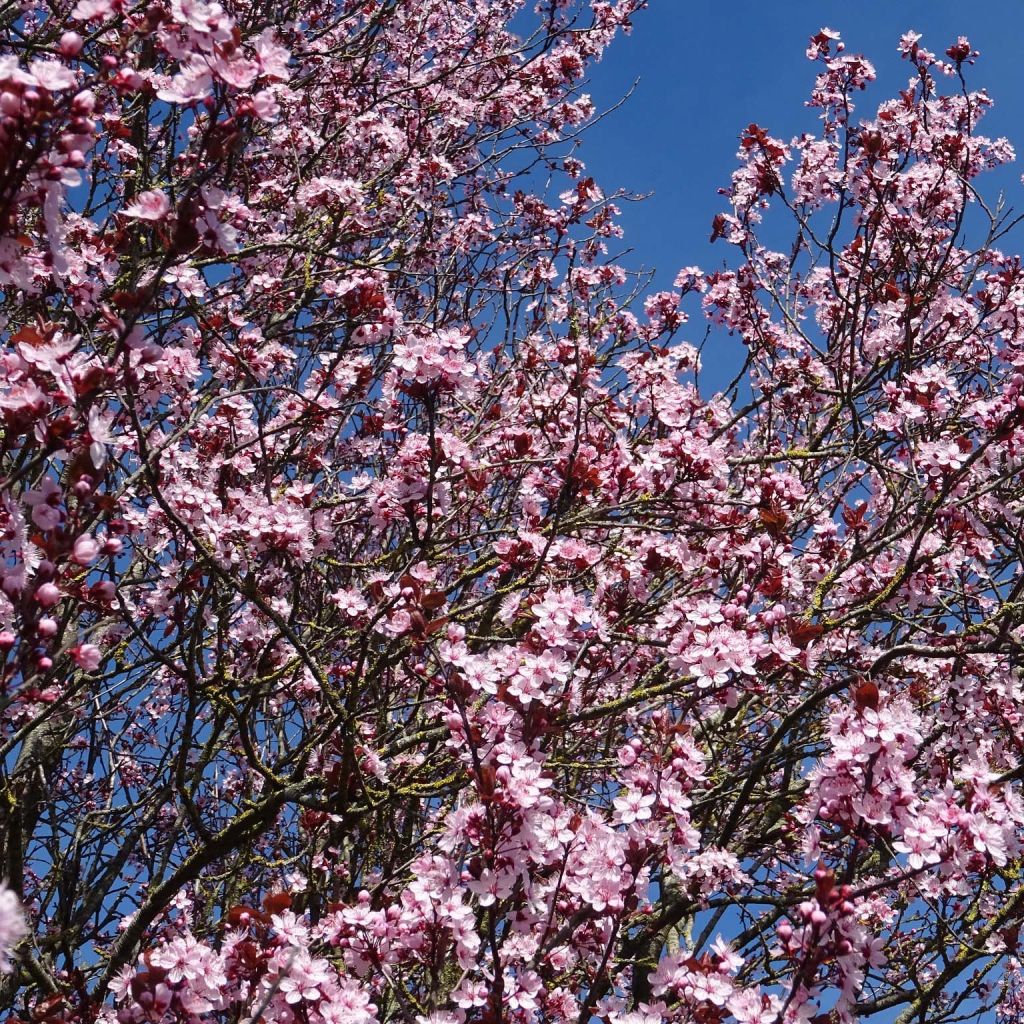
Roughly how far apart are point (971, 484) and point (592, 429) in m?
2.22

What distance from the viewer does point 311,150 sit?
290 inches

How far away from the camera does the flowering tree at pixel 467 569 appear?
2871mm

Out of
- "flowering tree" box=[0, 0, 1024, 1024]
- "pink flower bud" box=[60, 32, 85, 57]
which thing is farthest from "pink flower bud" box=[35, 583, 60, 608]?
"pink flower bud" box=[60, 32, 85, 57]

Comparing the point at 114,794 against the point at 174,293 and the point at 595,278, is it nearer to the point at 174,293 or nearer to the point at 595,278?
the point at 174,293

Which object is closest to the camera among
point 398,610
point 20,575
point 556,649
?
point 20,575

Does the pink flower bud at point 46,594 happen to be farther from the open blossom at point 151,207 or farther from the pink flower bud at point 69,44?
the pink flower bud at point 69,44

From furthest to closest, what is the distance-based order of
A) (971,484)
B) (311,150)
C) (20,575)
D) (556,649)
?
(311,150)
(971,484)
(556,649)
(20,575)

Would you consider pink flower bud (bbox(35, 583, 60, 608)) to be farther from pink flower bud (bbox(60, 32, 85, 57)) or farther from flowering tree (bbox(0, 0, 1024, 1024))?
pink flower bud (bbox(60, 32, 85, 57))

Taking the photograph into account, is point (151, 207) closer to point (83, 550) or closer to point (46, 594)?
point (83, 550)

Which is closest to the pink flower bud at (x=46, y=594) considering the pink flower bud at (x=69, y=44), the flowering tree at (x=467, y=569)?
the flowering tree at (x=467, y=569)

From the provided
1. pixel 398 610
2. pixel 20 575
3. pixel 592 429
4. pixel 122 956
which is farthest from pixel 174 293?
pixel 20 575

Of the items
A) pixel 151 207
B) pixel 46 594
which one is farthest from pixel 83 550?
pixel 151 207

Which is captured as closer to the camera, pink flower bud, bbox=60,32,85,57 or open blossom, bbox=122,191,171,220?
pink flower bud, bbox=60,32,85,57

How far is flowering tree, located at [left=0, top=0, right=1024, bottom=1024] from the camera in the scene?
2.87 m
